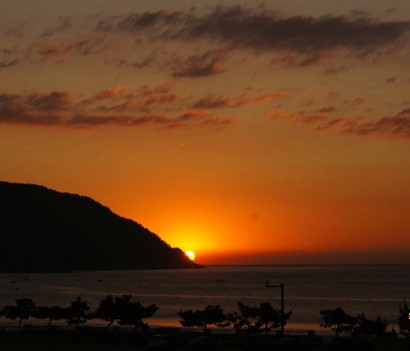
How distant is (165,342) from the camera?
61750 mm

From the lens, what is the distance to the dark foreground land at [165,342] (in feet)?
199

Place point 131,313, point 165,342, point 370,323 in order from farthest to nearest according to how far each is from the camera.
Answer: point 131,313 < point 370,323 < point 165,342

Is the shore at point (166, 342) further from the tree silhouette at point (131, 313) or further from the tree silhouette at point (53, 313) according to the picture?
the tree silhouette at point (53, 313)

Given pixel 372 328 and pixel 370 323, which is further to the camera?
pixel 370 323

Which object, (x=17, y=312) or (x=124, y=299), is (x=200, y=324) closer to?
(x=124, y=299)

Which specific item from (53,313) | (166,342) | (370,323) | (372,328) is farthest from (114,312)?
(372,328)

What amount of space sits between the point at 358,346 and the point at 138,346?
62.8 ft

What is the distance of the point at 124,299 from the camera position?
78.1 meters

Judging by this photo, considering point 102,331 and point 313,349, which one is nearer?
point 313,349

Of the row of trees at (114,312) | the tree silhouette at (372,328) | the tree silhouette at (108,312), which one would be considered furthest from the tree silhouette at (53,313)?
the tree silhouette at (372,328)

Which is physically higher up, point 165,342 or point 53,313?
point 53,313

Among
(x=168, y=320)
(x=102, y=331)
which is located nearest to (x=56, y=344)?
(x=102, y=331)

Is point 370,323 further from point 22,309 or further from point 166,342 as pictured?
point 22,309

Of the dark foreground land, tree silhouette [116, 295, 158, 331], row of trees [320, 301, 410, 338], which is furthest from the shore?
tree silhouette [116, 295, 158, 331]
